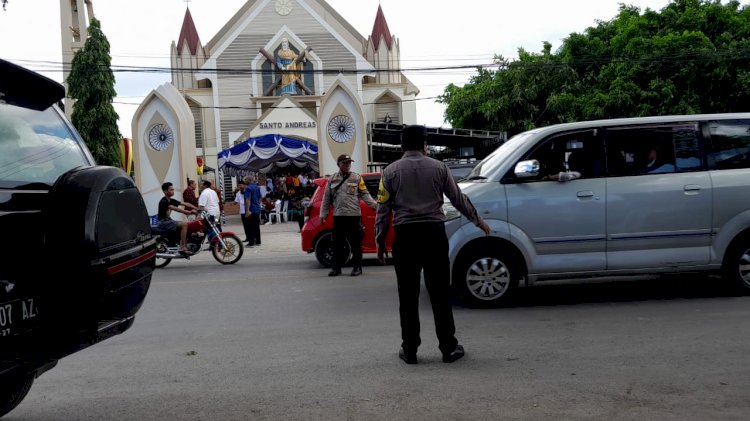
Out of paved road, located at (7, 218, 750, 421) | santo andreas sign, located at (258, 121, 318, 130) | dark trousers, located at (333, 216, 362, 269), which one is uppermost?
santo andreas sign, located at (258, 121, 318, 130)

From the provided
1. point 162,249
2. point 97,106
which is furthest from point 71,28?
point 162,249

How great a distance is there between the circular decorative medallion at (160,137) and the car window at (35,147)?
20679 millimetres

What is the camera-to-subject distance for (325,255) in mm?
12570

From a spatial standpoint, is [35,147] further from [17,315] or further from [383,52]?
[383,52]

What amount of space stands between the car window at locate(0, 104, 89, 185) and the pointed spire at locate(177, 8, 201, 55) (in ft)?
163

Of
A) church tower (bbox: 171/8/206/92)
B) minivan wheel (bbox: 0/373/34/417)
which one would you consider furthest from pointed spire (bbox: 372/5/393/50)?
minivan wheel (bbox: 0/373/34/417)

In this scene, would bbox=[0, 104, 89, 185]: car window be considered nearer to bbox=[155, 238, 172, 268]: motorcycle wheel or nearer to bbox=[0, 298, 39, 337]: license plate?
bbox=[0, 298, 39, 337]: license plate

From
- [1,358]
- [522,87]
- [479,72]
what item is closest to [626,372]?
[1,358]

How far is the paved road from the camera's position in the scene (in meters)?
4.55

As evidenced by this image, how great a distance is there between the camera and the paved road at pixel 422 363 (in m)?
4.55

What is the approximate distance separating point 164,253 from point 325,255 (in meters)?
3.06

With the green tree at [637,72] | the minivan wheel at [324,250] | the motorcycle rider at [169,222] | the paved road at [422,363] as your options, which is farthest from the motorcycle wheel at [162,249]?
the green tree at [637,72]

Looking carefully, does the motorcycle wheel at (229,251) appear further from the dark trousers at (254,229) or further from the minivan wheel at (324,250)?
the dark trousers at (254,229)

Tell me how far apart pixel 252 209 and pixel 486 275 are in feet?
33.9
